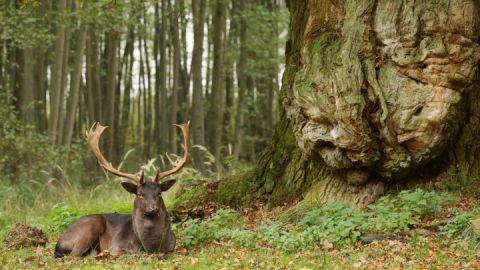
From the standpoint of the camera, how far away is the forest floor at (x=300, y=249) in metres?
7.16

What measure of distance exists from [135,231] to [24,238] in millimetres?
1795

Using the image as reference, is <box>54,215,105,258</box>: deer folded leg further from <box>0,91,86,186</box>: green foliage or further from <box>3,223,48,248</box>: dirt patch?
<box>0,91,86,186</box>: green foliage

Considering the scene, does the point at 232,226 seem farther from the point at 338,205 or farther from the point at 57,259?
the point at 57,259

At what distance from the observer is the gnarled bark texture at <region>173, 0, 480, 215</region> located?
8781 mm

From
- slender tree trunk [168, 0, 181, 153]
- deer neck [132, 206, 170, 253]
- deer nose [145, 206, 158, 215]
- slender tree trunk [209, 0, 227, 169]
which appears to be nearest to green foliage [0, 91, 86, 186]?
slender tree trunk [209, 0, 227, 169]

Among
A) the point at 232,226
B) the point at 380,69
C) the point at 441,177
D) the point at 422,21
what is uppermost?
the point at 422,21

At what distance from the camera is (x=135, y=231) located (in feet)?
28.2

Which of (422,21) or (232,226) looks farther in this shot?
(232,226)

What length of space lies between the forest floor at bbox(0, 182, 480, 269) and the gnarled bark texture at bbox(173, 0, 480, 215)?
558mm

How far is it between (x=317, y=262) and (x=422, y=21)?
3.66 meters

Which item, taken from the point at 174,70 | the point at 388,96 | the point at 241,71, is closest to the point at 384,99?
Answer: the point at 388,96

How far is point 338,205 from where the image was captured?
9.04 meters

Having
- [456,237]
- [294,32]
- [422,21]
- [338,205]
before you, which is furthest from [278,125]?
[456,237]

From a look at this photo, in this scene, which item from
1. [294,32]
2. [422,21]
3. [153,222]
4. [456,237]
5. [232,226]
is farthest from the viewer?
[294,32]
